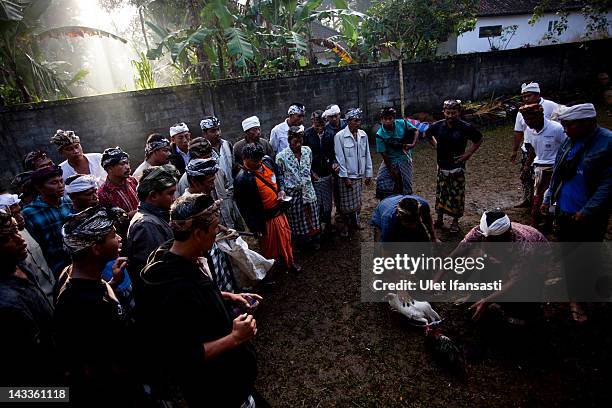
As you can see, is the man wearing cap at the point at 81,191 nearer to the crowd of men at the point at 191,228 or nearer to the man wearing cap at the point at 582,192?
the crowd of men at the point at 191,228

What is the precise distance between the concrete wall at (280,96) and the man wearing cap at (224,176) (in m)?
3.72

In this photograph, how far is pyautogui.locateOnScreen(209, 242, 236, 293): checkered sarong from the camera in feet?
10.3

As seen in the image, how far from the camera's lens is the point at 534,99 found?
532cm

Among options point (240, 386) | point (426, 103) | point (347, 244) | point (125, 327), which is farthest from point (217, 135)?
point (426, 103)

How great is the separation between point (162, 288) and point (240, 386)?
768 mm

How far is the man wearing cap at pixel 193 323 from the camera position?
1596 mm

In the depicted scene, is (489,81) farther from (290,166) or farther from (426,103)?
(290,166)

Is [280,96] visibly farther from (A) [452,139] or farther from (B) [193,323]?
(B) [193,323]

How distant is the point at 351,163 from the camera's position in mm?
5105

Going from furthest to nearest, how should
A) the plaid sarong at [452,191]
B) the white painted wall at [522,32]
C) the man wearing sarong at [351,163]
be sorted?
the white painted wall at [522,32] → the man wearing sarong at [351,163] → the plaid sarong at [452,191]

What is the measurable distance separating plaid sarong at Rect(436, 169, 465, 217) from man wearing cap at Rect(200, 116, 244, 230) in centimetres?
309

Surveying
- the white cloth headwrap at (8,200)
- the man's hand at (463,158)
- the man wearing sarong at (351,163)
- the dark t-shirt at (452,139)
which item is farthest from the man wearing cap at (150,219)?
the man's hand at (463,158)

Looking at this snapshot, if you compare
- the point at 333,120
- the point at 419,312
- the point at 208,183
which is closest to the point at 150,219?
the point at 208,183

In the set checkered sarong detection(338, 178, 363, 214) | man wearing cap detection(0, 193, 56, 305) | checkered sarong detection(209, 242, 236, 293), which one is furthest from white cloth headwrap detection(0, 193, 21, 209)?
checkered sarong detection(338, 178, 363, 214)
